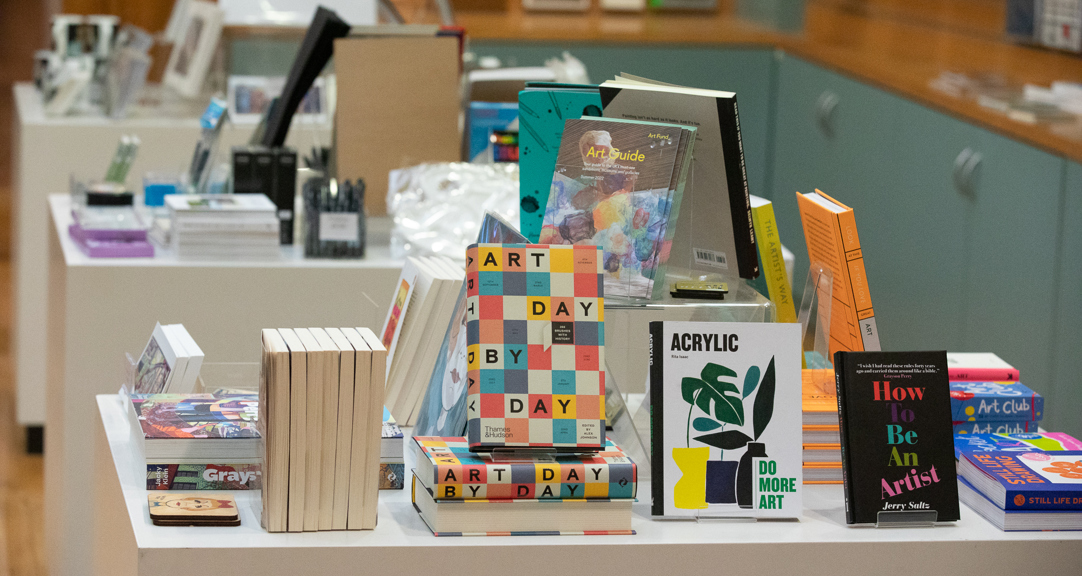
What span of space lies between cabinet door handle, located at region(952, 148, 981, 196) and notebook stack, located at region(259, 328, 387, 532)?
262 centimetres

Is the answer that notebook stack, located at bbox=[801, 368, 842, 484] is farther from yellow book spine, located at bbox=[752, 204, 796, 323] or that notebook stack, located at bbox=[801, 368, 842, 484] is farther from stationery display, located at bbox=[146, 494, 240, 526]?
stationery display, located at bbox=[146, 494, 240, 526]

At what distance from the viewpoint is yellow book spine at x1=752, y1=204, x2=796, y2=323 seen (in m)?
1.96

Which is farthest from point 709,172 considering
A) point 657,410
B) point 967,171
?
point 967,171

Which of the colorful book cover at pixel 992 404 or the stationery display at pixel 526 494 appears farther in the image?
the colorful book cover at pixel 992 404

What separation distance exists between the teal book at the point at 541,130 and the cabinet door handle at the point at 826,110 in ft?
10.6

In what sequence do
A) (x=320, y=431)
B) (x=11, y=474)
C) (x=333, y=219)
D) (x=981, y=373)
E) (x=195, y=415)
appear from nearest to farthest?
(x=320, y=431)
(x=195, y=415)
(x=981, y=373)
(x=333, y=219)
(x=11, y=474)

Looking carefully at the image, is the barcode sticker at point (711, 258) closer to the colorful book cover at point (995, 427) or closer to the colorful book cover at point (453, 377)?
the colorful book cover at point (453, 377)

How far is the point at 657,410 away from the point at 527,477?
Answer: 203 millimetres

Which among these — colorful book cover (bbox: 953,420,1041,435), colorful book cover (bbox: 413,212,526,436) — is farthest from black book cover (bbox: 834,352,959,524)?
colorful book cover (bbox: 413,212,526,436)

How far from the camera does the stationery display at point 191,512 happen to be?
159 cm

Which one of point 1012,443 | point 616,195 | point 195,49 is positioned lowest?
point 1012,443

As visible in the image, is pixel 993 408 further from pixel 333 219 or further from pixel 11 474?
pixel 11 474

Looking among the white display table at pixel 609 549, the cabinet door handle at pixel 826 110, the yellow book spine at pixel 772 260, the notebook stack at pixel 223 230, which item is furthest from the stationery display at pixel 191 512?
the cabinet door handle at pixel 826 110

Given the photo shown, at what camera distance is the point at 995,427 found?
6.35 feet
